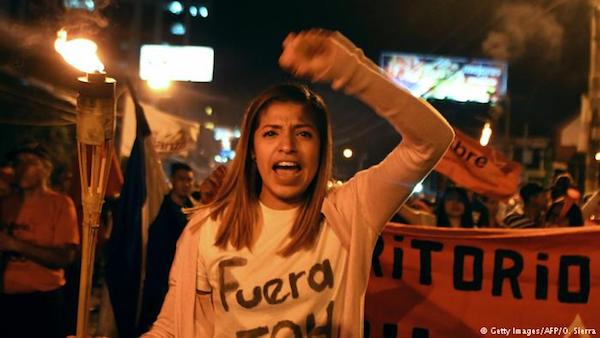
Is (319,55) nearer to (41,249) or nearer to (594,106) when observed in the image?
(41,249)

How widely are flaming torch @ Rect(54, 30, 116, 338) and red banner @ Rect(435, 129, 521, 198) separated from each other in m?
8.12

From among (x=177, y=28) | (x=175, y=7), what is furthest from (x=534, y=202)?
(x=177, y=28)

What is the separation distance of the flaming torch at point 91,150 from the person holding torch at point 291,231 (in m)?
0.28

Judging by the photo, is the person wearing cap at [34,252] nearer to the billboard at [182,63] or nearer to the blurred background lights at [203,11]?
the billboard at [182,63]

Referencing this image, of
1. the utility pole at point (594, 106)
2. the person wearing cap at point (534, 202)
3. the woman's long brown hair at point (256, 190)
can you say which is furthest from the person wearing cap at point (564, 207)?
the utility pole at point (594, 106)

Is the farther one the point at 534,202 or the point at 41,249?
the point at 534,202

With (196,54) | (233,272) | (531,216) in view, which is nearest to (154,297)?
(233,272)

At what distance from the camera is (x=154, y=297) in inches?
214

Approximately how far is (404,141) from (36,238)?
12.2 feet

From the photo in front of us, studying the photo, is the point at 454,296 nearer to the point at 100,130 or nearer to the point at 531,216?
the point at 100,130

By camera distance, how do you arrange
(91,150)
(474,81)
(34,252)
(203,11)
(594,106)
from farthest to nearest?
(203,11) < (474,81) < (594,106) < (34,252) < (91,150)

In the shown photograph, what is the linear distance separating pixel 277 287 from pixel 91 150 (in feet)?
2.56

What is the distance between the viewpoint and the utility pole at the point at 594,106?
12.9m

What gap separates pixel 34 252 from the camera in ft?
17.0
